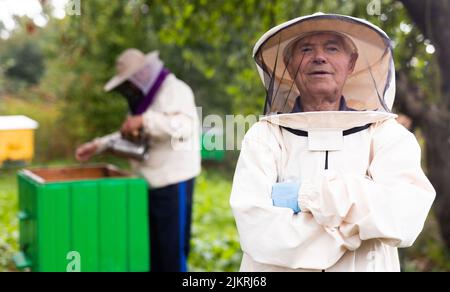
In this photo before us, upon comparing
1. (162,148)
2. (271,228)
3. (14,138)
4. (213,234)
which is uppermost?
(14,138)

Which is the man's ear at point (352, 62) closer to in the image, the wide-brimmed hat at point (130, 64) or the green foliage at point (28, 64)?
the wide-brimmed hat at point (130, 64)

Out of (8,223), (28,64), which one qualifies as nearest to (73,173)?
(8,223)

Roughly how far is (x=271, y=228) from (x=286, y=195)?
108 mm

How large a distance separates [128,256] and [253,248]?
166 centimetres

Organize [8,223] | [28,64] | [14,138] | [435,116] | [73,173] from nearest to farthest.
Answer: [435,116] < [73,173] < [8,223] < [14,138] < [28,64]

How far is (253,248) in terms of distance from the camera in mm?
1605

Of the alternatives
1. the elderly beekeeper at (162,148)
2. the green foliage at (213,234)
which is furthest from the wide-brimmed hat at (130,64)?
the green foliage at (213,234)

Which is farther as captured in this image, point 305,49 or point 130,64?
point 130,64

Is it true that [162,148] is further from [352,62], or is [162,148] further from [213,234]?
[213,234]

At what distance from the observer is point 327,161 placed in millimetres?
1644

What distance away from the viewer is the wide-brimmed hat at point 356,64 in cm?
163
